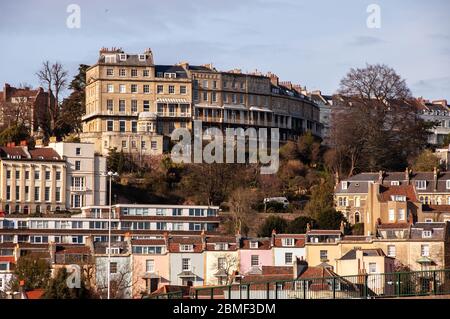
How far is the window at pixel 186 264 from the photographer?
257 ft

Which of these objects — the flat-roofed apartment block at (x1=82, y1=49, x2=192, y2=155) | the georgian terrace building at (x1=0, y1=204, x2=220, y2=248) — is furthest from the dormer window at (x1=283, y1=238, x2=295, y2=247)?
the flat-roofed apartment block at (x1=82, y1=49, x2=192, y2=155)

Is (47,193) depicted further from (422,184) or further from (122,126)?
(422,184)

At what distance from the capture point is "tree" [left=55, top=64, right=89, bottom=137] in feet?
354

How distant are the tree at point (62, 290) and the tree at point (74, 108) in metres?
44.7

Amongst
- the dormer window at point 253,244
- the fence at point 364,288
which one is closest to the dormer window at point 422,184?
the dormer window at point 253,244

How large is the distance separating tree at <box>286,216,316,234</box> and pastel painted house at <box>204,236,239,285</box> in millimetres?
6051

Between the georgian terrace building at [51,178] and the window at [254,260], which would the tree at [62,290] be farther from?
the georgian terrace building at [51,178]

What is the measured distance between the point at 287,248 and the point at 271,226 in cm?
665

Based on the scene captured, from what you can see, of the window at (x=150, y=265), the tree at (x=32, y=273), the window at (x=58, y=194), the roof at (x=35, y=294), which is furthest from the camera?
the window at (x=58, y=194)

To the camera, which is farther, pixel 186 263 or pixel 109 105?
pixel 109 105

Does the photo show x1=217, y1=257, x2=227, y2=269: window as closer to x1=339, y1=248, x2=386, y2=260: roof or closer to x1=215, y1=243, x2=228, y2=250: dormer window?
x1=215, y1=243, x2=228, y2=250: dormer window

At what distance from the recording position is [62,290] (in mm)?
59500

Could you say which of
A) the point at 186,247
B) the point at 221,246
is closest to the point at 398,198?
the point at 221,246
